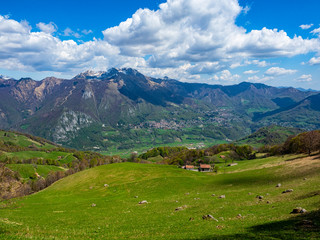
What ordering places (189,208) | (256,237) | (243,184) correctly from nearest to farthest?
(256,237) < (189,208) < (243,184)

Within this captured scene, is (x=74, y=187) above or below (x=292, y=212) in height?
below

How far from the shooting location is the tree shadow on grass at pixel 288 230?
62.1ft

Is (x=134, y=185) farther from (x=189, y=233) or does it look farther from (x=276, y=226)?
(x=276, y=226)

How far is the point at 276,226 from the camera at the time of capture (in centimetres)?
2280

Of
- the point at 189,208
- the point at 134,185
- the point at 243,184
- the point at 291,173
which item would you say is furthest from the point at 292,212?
the point at 134,185

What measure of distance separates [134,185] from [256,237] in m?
60.4

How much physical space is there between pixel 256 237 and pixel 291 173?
52.1 meters

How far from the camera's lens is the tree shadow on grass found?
62.1ft

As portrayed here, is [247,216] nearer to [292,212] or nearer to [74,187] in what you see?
[292,212]

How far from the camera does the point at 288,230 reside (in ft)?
68.0

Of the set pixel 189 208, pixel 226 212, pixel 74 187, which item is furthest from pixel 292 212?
pixel 74 187

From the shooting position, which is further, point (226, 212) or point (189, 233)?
point (226, 212)

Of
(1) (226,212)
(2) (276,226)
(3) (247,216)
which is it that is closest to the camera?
(2) (276,226)

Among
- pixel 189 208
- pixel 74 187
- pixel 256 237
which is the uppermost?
pixel 256 237
